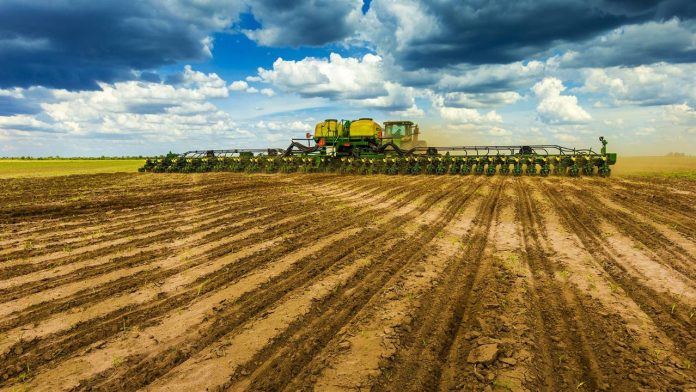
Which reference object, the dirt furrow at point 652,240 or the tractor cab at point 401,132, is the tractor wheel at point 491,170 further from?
the dirt furrow at point 652,240

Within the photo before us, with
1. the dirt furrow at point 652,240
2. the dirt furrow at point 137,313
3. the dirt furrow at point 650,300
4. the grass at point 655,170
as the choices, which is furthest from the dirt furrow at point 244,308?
the grass at point 655,170

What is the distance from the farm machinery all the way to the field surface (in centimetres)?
1282

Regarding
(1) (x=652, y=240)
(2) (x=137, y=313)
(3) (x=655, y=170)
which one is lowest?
(2) (x=137, y=313)

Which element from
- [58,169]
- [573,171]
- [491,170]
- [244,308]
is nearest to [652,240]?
[244,308]

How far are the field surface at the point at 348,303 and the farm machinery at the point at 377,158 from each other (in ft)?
42.1

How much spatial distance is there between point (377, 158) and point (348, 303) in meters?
20.2

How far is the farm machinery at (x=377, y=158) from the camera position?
21578 millimetres

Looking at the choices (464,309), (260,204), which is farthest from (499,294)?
(260,204)

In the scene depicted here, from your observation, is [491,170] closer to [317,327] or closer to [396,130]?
[396,130]

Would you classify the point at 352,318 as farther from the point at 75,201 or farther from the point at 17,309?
the point at 75,201

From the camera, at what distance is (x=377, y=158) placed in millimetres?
24406

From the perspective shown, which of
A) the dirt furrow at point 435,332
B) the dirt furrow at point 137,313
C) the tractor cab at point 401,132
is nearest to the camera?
the dirt furrow at point 435,332

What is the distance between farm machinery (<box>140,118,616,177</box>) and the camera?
21.6 metres

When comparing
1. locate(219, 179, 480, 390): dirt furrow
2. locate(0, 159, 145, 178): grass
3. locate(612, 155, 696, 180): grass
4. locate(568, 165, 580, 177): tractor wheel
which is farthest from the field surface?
locate(0, 159, 145, 178): grass
